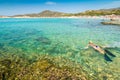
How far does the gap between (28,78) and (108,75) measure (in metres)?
7.03

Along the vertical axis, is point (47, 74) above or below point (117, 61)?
above

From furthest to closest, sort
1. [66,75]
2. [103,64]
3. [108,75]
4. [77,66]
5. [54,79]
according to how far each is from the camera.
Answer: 1. [103,64]
2. [77,66]
3. [108,75]
4. [66,75]
5. [54,79]

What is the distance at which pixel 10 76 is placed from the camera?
1231 centimetres

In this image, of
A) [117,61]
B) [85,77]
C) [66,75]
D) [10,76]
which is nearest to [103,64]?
[117,61]

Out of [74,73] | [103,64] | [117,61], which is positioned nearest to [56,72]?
[74,73]

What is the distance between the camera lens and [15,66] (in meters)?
14.2

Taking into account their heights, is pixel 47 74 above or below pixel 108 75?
above

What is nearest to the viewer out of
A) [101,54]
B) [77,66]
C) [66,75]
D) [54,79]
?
[54,79]

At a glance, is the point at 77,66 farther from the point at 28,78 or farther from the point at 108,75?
the point at 28,78

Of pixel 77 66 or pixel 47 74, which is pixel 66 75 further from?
pixel 77 66

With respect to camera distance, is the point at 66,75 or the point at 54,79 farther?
the point at 66,75

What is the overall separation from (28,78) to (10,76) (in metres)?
1.60

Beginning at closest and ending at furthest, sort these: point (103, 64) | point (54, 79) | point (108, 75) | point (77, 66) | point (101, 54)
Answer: point (54, 79), point (108, 75), point (77, 66), point (103, 64), point (101, 54)

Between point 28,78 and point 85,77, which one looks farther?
point 85,77
